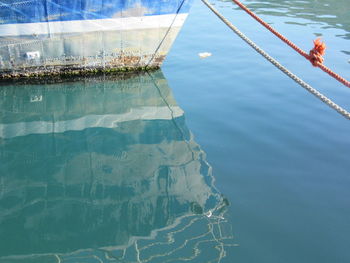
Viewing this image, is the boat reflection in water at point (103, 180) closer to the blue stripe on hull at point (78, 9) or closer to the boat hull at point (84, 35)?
the boat hull at point (84, 35)

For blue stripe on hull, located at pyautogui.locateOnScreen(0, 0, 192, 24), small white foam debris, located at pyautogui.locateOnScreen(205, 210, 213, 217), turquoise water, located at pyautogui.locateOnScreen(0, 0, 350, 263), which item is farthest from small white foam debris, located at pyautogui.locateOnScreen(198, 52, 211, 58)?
small white foam debris, located at pyautogui.locateOnScreen(205, 210, 213, 217)

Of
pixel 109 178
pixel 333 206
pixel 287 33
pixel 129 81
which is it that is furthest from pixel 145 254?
pixel 287 33

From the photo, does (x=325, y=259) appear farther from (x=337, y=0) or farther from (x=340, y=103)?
(x=337, y=0)

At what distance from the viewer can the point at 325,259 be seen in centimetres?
479

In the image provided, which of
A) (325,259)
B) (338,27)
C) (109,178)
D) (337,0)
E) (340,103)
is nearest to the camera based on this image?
(325,259)

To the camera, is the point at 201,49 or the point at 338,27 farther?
the point at 338,27

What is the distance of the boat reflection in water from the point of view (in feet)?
16.4

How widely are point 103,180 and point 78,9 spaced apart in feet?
14.4

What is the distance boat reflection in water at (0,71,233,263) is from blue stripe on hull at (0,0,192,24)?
170 centimetres

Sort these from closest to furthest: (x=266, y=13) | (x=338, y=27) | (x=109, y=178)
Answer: (x=109, y=178) < (x=338, y=27) < (x=266, y=13)

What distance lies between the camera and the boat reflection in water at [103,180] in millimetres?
4992

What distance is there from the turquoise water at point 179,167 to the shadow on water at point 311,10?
16.5 ft

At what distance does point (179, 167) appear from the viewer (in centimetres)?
684

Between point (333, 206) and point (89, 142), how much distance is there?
4.55 m
